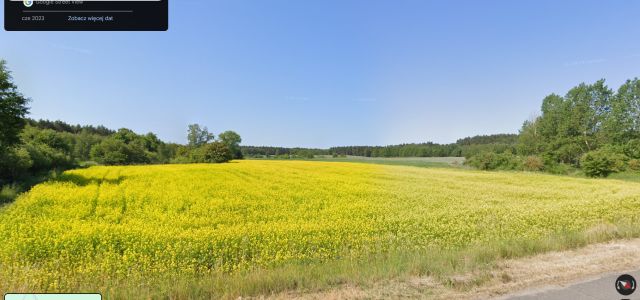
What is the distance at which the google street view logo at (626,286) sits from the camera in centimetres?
336

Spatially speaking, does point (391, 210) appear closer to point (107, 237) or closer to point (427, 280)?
point (427, 280)

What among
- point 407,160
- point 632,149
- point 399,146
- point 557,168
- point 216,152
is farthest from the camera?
point 557,168

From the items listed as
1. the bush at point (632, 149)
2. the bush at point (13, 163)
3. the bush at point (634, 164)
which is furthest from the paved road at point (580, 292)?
the bush at point (632, 149)

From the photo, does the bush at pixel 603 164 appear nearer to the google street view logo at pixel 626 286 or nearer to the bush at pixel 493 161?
the bush at pixel 493 161

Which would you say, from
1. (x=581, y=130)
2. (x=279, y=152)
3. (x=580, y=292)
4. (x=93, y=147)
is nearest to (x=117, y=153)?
(x=93, y=147)

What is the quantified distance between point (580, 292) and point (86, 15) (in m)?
6.77

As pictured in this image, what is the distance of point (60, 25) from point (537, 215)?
47.4ft

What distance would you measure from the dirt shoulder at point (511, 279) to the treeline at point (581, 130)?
4343 cm

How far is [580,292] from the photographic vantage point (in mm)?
3436

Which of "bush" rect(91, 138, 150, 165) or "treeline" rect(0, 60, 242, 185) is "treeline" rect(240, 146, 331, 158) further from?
"bush" rect(91, 138, 150, 165)

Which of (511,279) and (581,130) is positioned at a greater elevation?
(581,130)

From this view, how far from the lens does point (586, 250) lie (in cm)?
533

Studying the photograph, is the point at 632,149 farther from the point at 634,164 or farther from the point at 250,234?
the point at 250,234

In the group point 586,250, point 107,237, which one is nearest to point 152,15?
point 107,237
